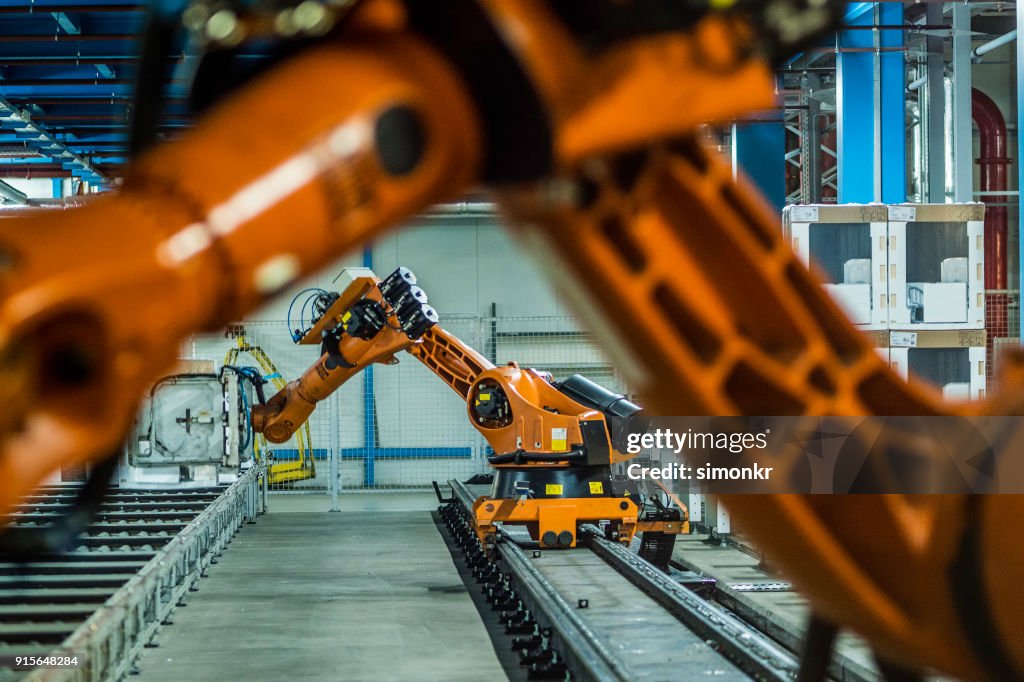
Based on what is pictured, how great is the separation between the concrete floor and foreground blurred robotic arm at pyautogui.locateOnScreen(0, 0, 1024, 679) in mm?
5481

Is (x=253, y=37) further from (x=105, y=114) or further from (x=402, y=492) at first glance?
(x=402, y=492)

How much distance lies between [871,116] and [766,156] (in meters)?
3.96

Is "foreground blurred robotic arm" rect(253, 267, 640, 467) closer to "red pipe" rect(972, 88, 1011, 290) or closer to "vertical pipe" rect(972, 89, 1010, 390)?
"vertical pipe" rect(972, 89, 1010, 390)

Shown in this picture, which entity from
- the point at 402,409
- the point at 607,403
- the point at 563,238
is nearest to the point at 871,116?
the point at 607,403

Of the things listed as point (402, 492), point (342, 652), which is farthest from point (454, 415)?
point (342, 652)

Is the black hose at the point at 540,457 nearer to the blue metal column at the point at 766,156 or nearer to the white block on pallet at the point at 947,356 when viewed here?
the white block on pallet at the point at 947,356

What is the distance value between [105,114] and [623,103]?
13.1m

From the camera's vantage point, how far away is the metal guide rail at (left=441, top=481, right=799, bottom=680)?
5566 millimetres

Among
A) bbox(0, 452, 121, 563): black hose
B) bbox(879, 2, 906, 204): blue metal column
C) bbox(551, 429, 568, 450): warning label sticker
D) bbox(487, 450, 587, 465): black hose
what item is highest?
bbox(879, 2, 906, 204): blue metal column

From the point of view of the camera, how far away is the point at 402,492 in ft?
57.1

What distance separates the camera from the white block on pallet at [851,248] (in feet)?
23.4

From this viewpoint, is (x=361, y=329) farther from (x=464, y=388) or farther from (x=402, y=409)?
(x=402, y=409)

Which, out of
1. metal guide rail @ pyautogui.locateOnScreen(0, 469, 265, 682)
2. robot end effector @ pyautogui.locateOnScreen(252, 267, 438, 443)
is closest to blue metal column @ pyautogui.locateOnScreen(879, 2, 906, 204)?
robot end effector @ pyautogui.locateOnScreen(252, 267, 438, 443)

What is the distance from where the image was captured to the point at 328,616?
8422 mm
